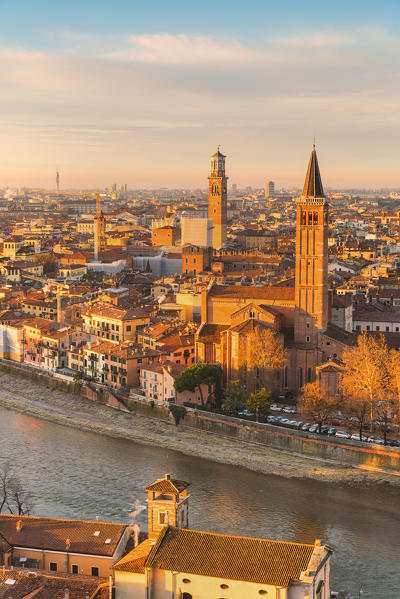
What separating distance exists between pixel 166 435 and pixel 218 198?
3353 cm

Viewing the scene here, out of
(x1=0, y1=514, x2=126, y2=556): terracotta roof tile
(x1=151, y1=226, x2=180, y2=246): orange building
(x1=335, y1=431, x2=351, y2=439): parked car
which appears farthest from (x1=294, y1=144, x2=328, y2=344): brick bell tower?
(x1=151, y1=226, x2=180, y2=246): orange building

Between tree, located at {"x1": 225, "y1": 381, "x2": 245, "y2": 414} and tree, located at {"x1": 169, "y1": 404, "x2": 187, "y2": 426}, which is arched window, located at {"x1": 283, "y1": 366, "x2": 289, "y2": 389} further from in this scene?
tree, located at {"x1": 169, "y1": 404, "x2": 187, "y2": 426}

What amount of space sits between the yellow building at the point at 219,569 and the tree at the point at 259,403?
9128 mm

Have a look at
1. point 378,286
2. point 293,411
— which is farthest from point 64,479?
point 378,286

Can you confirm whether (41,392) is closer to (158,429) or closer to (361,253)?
(158,429)

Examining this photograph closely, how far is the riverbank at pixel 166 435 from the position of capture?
16.5 meters

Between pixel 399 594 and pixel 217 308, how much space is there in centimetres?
1171

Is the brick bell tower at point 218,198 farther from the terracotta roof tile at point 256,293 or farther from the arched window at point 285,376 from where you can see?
the arched window at point 285,376

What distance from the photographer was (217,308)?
2247cm

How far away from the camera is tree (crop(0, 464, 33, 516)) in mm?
13500

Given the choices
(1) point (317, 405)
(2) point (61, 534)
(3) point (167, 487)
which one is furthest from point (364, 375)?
(2) point (61, 534)

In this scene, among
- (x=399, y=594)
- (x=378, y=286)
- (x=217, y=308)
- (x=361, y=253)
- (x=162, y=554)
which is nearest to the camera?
(x=162, y=554)

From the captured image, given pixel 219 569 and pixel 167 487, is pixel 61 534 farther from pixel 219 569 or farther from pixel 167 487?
pixel 219 569

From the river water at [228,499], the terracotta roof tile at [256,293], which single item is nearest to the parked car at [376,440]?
the river water at [228,499]
